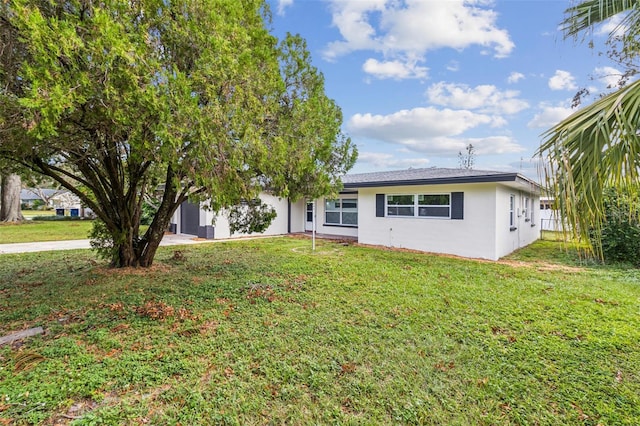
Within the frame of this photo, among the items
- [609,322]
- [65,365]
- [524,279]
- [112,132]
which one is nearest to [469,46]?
[524,279]

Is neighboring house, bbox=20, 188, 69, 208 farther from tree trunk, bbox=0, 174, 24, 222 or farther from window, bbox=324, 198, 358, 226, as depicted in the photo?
window, bbox=324, 198, 358, 226

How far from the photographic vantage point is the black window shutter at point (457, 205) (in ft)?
36.1

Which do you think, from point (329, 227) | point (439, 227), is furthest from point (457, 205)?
point (329, 227)

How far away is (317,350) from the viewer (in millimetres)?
3775

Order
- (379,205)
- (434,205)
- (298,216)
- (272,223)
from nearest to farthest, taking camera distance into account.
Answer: (434,205)
(379,205)
(272,223)
(298,216)

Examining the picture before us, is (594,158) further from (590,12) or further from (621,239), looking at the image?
(621,239)

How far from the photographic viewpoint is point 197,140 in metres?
3.68

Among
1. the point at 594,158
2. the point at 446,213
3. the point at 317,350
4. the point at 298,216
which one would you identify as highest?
the point at 594,158

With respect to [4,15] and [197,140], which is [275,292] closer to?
[197,140]

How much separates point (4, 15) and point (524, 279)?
32.7 ft

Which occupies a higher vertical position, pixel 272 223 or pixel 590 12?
pixel 590 12

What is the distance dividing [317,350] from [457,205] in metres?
9.03

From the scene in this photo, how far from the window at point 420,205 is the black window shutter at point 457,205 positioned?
0.16m

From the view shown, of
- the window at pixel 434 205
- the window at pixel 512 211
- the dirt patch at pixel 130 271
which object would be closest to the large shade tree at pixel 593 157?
the dirt patch at pixel 130 271
